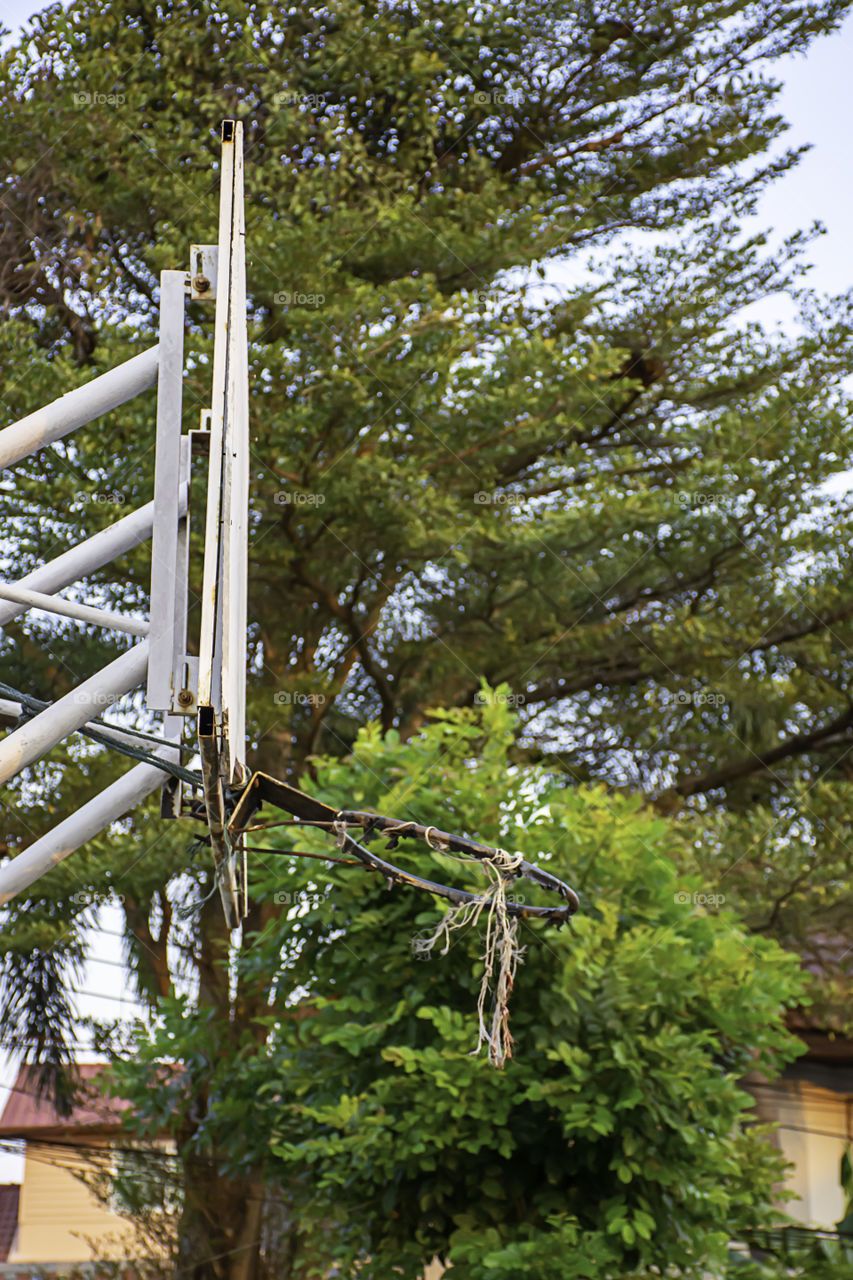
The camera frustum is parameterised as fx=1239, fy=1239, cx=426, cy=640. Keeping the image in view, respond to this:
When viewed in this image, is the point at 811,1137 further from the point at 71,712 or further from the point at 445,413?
the point at 71,712

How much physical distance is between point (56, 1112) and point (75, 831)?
7.88 meters

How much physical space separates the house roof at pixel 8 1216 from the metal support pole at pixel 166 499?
15.6m

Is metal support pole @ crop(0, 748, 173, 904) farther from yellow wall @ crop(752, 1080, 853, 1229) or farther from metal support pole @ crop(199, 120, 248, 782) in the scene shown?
yellow wall @ crop(752, 1080, 853, 1229)

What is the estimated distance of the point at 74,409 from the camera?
11.1ft

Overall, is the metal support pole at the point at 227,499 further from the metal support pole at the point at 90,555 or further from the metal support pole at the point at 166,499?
the metal support pole at the point at 90,555

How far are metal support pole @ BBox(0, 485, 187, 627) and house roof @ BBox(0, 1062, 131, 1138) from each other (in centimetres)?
638

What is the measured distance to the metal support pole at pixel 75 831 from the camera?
3.40m

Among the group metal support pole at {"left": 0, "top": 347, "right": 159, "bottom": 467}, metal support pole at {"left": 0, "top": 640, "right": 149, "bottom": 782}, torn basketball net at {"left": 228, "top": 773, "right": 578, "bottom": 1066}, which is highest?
metal support pole at {"left": 0, "top": 347, "right": 159, "bottom": 467}

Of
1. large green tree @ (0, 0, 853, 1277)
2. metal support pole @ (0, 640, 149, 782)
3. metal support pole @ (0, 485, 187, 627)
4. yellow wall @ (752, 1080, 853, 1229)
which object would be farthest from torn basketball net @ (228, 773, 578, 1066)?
yellow wall @ (752, 1080, 853, 1229)

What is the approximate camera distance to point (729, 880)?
9578 mm

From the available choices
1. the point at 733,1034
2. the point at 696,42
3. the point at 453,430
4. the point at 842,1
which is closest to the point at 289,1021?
the point at 733,1034

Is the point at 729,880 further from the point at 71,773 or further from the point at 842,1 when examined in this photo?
the point at 842,1

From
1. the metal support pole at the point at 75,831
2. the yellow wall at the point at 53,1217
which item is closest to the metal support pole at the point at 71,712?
the metal support pole at the point at 75,831

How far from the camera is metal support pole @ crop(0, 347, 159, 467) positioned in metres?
3.30
